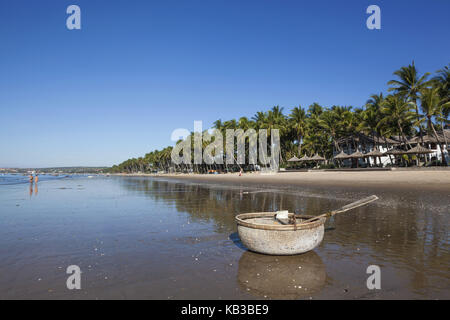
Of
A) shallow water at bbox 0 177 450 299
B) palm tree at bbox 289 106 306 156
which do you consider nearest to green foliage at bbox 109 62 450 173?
palm tree at bbox 289 106 306 156

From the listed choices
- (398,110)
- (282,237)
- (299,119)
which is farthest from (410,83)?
(282,237)

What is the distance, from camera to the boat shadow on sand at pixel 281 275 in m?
4.51

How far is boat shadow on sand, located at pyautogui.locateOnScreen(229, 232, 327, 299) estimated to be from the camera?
4.51 metres

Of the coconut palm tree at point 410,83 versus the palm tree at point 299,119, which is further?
the palm tree at point 299,119

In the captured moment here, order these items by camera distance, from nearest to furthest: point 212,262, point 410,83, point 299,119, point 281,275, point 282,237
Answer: point 281,275, point 282,237, point 212,262, point 410,83, point 299,119

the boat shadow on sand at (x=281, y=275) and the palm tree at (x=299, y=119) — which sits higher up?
the palm tree at (x=299, y=119)

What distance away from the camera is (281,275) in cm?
519

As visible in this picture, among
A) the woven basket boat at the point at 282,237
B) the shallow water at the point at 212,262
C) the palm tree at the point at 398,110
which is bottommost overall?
the shallow water at the point at 212,262

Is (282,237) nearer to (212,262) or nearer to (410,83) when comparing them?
(212,262)

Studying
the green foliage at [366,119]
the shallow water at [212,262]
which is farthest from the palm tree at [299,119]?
the shallow water at [212,262]

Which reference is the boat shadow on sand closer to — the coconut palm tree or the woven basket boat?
the woven basket boat

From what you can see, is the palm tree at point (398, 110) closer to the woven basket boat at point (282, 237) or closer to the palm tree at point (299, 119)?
the palm tree at point (299, 119)

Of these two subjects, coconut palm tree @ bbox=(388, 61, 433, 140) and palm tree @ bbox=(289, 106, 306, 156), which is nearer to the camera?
coconut palm tree @ bbox=(388, 61, 433, 140)
